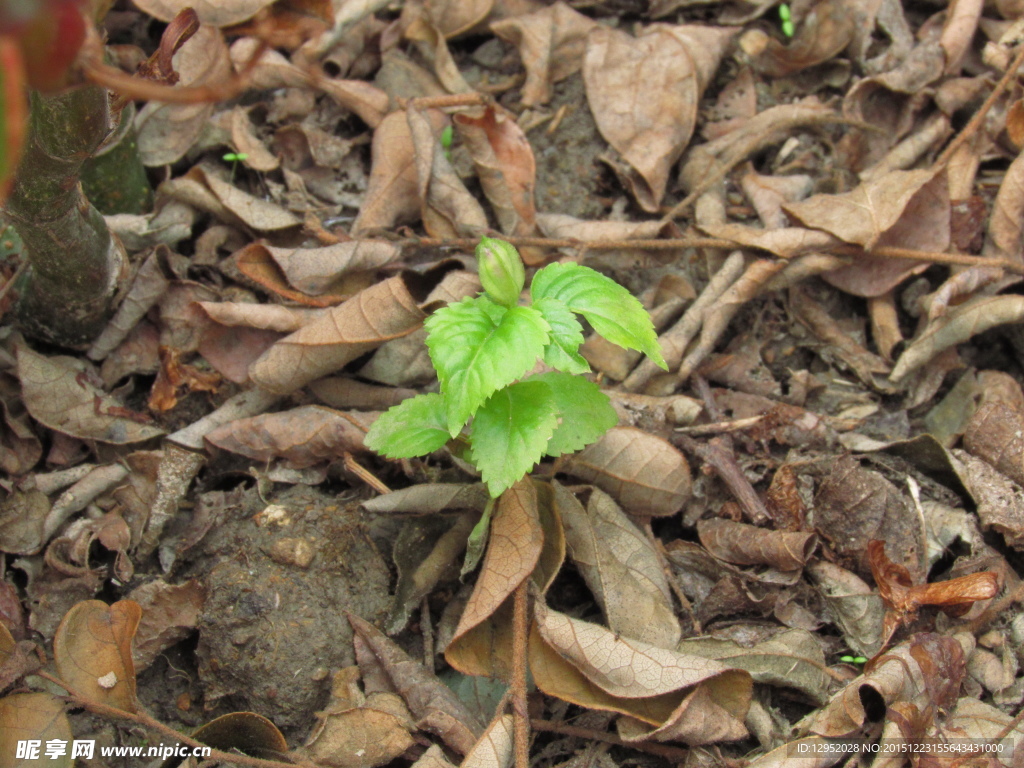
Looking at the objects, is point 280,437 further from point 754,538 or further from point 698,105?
point 698,105

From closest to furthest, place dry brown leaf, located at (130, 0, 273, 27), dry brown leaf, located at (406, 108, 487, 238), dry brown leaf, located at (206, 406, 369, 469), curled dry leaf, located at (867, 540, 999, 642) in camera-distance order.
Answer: curled dry leaf, located at (867, 540, 999, 642)
dry brown leaf, located at (206, 406, 369, 469)
dry brown leaf, located at (406, 108, 487, 238)
dry brown leaf, located at (130, 0, 273, 27)

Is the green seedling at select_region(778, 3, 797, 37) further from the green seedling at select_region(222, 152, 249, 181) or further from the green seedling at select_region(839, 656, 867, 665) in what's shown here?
the green seedling at select_region(839, 656, 867, 665)

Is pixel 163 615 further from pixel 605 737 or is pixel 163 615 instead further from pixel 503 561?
pixel 605 737

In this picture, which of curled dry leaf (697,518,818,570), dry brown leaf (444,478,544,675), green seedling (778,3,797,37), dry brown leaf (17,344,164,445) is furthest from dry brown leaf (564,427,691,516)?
green seedling (778,3,797,37)

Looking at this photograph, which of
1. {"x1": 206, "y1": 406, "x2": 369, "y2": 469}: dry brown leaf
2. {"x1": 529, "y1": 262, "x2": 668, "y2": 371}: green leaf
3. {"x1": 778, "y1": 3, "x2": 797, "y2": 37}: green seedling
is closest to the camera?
{"x1": 529, "y1": 262, "x2": 668, "y2": 371}: green leaf

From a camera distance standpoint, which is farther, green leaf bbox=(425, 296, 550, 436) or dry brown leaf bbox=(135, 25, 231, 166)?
dry brown leaf bbox=(135, 25, 231, 166)

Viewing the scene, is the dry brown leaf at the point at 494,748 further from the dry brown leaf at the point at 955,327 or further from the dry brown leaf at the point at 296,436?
the dry brown leaf at the point at 955,327

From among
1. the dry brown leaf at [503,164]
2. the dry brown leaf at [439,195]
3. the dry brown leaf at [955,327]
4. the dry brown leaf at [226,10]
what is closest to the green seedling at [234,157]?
the dry brown leaf at [226,10]

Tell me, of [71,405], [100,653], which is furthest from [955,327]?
[71,405]

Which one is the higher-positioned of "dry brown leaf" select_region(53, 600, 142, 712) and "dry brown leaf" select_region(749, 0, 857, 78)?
"dry brown leaf" select_region(749, 0, 857, 78)
